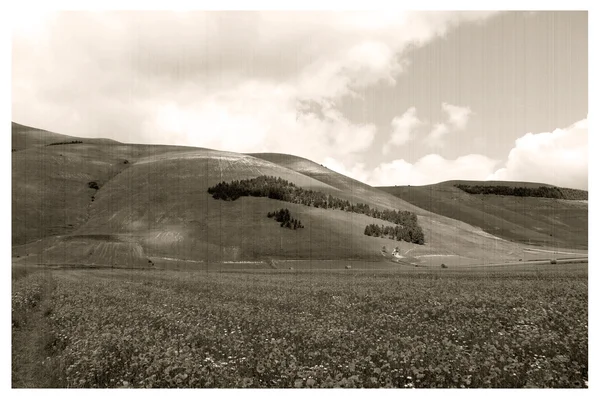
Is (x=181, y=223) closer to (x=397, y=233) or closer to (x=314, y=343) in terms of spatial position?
(x=397, y=233)

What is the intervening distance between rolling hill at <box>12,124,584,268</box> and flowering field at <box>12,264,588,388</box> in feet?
200

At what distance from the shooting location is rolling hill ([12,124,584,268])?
9131 centimetres

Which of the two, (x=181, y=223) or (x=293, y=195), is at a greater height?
(x=293, y=195)

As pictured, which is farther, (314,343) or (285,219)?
(285,219)

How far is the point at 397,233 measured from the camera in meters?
114

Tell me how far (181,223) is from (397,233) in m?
55.0

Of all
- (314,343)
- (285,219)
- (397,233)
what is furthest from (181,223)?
(314,343)

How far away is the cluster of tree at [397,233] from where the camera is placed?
368 ft

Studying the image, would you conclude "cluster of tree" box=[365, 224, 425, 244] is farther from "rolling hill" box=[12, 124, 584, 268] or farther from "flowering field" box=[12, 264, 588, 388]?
"flowering field" box=[12, 264, 588, 388]

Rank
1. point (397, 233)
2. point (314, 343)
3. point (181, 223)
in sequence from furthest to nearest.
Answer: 1. point (397, 233)
2. point (181, 223)
3. point (314, 343)

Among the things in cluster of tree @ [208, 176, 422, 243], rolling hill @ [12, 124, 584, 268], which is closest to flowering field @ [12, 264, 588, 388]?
rolling hill @ [12, 124, 584, 268]

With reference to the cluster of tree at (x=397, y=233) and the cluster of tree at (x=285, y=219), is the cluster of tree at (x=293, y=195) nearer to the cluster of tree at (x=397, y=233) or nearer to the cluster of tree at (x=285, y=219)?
the cluster of tree at (x=397, y=233)

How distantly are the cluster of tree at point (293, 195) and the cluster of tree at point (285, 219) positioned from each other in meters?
11.7
